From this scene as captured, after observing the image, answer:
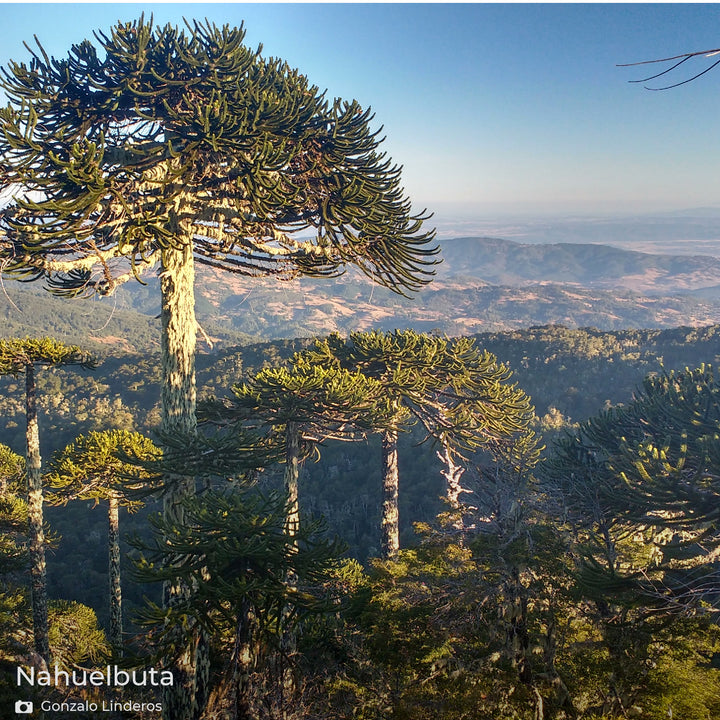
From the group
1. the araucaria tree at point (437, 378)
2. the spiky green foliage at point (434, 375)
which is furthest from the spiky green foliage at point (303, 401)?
the spiky green foliage at point (434, 375)

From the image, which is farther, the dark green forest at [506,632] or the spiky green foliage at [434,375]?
the spiky green foliage at [434,375]

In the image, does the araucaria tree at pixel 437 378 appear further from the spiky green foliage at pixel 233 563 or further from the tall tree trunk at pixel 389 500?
the spiky green foliage at pixel 233 563

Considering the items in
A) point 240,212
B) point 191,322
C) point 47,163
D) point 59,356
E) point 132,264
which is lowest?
point 59,356

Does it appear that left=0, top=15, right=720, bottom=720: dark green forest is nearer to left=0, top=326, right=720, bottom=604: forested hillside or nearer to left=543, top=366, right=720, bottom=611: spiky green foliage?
left=543, top=366, right=720, bottom=611: spiky green foliage

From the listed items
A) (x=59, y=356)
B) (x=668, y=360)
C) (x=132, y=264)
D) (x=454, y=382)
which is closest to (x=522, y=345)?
(x=668, y=360)

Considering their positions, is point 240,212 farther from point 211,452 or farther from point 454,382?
point 454,382
